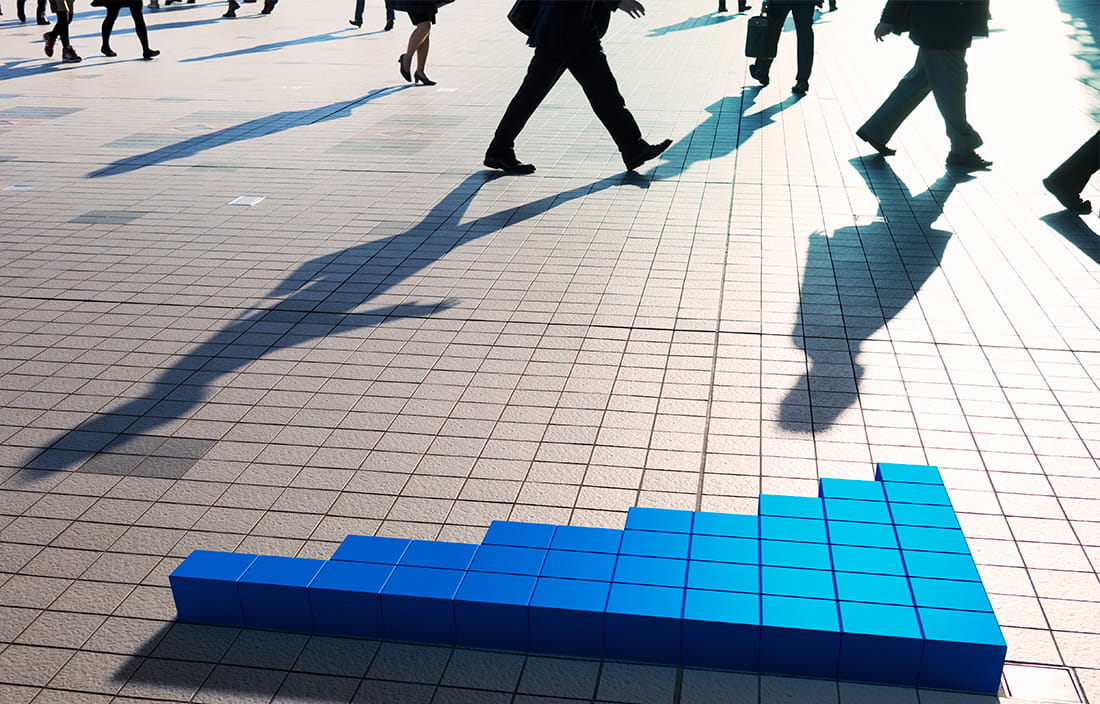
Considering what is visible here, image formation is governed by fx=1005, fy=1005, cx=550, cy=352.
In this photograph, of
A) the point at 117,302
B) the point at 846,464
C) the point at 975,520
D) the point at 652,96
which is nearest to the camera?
the point at 975,520

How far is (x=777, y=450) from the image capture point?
12.3ft

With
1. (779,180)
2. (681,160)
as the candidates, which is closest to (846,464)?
(779,180)

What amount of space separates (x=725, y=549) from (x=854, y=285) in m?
3.03

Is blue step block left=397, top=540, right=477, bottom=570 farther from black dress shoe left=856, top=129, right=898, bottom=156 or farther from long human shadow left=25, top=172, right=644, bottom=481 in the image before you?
black dress shoe left=856, top=129, right=898, bottom=156

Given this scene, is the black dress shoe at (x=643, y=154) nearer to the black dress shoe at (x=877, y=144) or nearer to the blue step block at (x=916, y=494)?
the black dress shoe at (x=877, y=144)

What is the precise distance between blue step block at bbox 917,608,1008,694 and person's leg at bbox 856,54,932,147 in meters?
6.25

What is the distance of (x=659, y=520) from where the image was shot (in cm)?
301

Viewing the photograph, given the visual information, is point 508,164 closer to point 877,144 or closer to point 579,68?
point 579,68

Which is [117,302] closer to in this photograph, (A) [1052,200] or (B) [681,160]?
(B) [681,160]

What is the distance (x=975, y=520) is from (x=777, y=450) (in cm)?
74

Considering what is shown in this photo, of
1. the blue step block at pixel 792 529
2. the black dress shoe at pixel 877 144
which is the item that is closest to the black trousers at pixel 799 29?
the black dress shoe at pixel 877 144

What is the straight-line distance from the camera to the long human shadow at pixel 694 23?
1728cm

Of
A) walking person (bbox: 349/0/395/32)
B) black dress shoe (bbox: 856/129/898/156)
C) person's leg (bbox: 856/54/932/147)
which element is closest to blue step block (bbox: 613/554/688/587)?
person's leg (bbox: 856/54/932/147)

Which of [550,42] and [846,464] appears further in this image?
[550,42]
